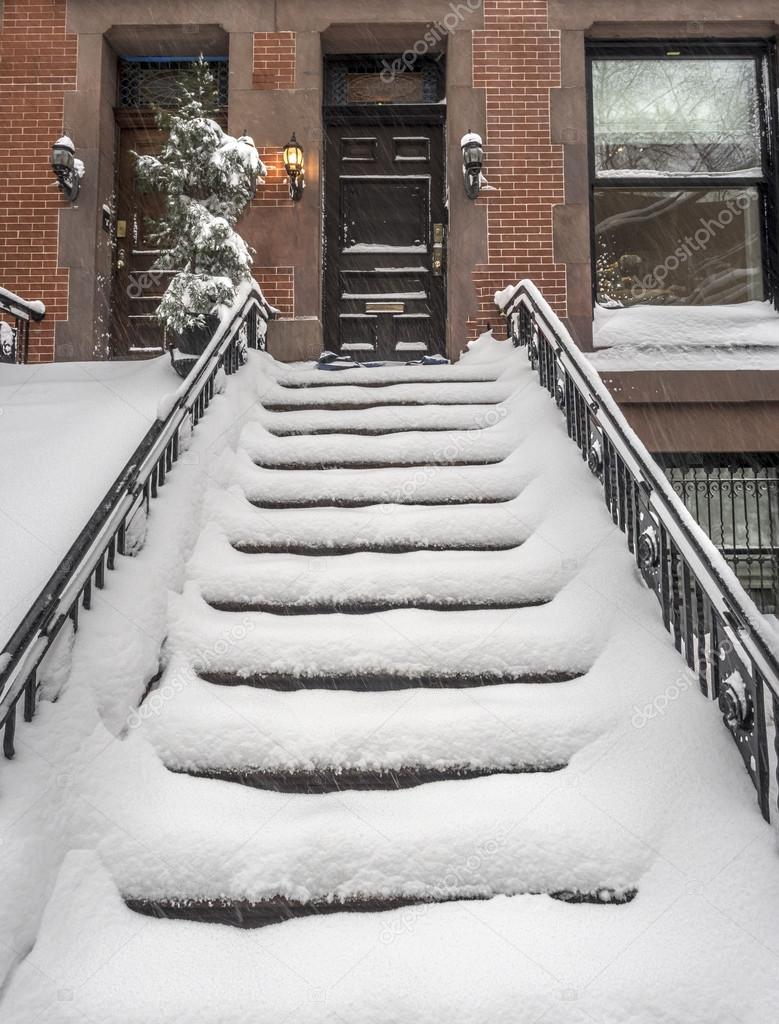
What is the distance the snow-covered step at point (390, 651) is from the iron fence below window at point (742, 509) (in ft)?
14.8

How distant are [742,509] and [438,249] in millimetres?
4169

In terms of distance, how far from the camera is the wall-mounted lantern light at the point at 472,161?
8055mm

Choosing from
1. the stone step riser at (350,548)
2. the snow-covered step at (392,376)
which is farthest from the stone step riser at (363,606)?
the snow-covered step at (392,376)

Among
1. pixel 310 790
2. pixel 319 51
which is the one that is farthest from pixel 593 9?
pixel 310 790

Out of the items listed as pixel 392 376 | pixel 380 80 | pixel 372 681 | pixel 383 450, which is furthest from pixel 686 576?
pixel 380 80

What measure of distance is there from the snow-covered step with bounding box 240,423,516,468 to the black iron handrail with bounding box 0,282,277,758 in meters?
0.53

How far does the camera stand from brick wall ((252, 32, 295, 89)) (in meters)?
8.49

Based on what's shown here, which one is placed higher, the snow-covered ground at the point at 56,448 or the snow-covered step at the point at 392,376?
the snow-covered step at the point at 392,376

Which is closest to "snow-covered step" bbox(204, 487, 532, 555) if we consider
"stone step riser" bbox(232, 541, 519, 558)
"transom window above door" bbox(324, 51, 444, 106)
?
"stone step riser" bbox(232, 541, 519, 558)

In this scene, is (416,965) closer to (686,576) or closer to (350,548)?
(686,576)

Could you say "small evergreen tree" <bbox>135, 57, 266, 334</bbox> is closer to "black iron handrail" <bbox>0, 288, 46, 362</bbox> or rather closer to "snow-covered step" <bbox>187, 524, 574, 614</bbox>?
"black iron handrail" <bbox>0, 288, 46, 362</bbox>

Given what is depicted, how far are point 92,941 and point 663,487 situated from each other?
271 centimetres

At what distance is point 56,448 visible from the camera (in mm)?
5074

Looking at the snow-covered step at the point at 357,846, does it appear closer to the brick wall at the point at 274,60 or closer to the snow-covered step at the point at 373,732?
the snow-covered step at the point at 373,732
